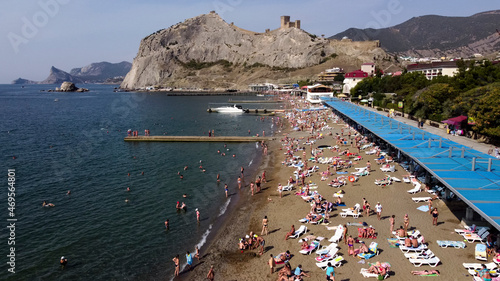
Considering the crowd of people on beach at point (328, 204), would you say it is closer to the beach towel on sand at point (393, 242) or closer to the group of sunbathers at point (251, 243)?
the group of sunbathers at point (251, 243)

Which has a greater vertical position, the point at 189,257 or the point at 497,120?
the point at 497,120

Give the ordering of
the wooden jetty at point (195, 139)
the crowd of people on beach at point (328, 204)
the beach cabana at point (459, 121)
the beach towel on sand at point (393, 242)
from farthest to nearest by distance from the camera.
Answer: the wooden jetty at point (195, 139) → the beach cabana at point (459, 121) → the beach towel on sand at point (393, 242) → the crowd of people on beach at point (328, 204)

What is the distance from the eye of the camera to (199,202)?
2909 centimetres

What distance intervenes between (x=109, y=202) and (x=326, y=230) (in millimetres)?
18860

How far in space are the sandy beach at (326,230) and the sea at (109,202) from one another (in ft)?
5.96

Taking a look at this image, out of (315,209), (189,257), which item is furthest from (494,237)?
(189,257)

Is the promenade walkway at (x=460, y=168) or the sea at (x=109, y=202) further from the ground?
the promenade walkway at (x=460, y=168)

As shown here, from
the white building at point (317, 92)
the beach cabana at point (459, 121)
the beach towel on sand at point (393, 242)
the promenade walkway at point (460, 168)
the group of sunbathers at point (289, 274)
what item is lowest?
the group of sunbathers at point (289, 274)

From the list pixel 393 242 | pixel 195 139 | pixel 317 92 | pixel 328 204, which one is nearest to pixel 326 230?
pixel 328 204

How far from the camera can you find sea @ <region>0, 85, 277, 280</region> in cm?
2025

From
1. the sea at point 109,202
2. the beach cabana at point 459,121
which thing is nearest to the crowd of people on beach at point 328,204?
the sea at point 109,202

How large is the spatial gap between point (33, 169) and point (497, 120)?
4998 centimetres

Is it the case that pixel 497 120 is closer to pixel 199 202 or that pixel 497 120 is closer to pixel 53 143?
pixel 199 202

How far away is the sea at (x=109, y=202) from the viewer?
20250 mm
